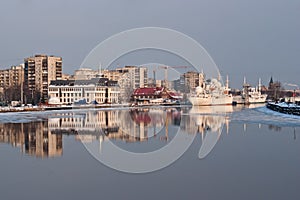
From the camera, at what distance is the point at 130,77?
11381cm

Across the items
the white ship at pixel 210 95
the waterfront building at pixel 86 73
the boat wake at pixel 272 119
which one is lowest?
the boat wake at pixel 272 119

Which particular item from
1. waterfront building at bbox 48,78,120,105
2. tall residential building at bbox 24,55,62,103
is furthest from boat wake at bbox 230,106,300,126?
tall residential building at bbox 24,55,62,103

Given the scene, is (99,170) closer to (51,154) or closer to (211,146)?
(51,154)

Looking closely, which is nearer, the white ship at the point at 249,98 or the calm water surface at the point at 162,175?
the calm water surface at the point at 162,175

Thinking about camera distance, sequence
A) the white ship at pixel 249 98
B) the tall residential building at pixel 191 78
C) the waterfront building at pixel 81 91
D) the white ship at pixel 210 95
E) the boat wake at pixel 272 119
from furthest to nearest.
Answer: the tall residential building at pixel 191 78 < the white ship at pixel 249 98 < the white ship at pixel 210 95 < the waterfront building at pixel 81 91 < the boat wake at pixel 272 119

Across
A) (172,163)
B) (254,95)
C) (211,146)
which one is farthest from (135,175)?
(254,95)

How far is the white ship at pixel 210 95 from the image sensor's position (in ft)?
254

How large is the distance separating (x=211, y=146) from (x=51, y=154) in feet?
16.1

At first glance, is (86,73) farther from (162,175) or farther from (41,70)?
(162,175)

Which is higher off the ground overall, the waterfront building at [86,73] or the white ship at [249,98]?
the waterfront building at [86,73]

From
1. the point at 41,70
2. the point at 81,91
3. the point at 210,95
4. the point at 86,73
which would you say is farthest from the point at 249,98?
the point at 41,70

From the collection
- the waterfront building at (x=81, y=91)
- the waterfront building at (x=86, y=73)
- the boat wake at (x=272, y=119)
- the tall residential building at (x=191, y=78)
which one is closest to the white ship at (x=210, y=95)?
A: the waterfront building at (x=81, y=91)

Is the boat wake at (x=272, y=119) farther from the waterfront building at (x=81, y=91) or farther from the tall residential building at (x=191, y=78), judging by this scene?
the tall residential building at (x=191, y=78)

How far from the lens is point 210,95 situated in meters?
84.8
